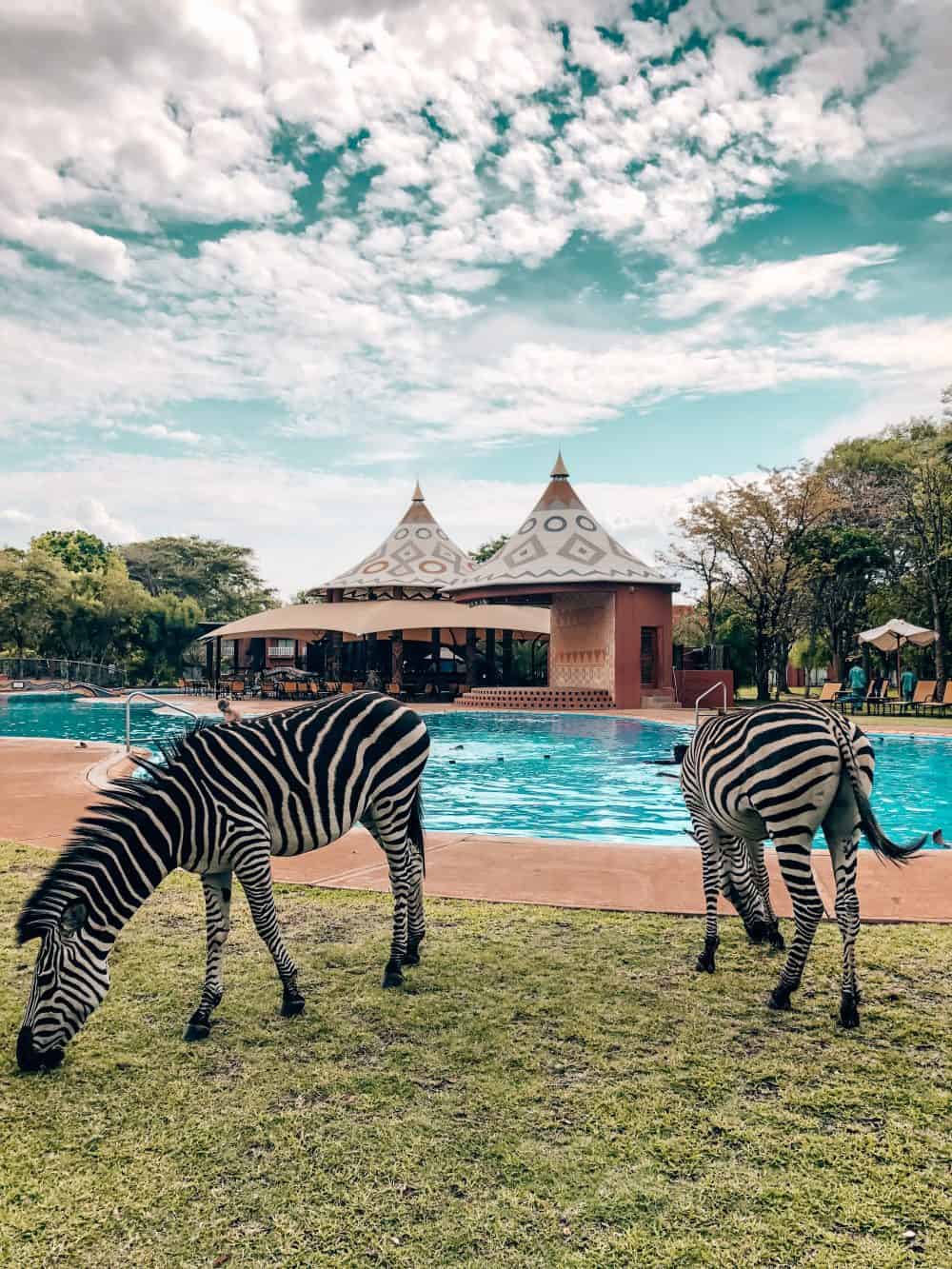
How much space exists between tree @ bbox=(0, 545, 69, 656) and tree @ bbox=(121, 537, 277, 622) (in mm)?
11496

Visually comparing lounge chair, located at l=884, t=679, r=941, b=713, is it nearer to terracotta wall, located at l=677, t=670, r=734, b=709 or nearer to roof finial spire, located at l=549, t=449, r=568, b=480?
terracotta wall, located at l=677, t=670, r=734, b=709

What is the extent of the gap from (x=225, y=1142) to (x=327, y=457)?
41.8 m

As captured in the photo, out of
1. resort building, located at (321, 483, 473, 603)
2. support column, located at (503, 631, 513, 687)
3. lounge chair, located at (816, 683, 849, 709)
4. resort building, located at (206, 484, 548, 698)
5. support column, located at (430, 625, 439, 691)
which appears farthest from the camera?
resort building, located at (321, 483, 473, 603)

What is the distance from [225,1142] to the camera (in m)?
2.72

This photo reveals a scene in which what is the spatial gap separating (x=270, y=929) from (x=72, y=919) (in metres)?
0.85

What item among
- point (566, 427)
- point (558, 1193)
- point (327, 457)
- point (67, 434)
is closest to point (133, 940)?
point (558, 1193)

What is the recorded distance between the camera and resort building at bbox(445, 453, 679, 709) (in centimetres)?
2780

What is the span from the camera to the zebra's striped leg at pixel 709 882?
4.22 metres

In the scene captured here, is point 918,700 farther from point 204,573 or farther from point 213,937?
point 204,573

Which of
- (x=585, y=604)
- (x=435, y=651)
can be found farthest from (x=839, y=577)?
(x=435, y=651)

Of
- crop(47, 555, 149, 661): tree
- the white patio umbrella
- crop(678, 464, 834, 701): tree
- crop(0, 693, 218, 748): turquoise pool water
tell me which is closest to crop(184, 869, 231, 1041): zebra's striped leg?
crop(0, 693, 218, 748): turquoise pool water

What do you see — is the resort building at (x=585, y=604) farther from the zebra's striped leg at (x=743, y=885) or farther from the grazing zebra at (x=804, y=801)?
the grazing zebra at (x=804, y=801)

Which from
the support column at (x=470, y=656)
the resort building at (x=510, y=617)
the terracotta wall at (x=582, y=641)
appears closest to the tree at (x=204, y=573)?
the resort building at (x=510, y=617)

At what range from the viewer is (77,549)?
52219 millimetres
